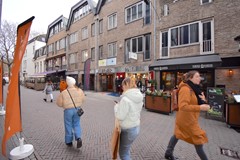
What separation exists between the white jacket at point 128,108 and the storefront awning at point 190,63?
30.1 ft

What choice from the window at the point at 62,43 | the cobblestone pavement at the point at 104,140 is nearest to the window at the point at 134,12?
the cobblestone pavement at the point at 104,140

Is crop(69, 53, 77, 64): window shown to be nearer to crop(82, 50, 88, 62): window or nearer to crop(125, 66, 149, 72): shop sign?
crop(82, 50, 88, 62): window

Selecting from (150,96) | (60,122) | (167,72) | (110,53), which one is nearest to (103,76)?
(110,53)

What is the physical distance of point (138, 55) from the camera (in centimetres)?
1653

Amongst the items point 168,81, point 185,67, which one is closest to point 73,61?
point 168,81

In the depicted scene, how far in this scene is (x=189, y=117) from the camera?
3.27 m

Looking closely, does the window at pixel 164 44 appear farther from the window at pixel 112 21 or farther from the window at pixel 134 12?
the window at pixel 112 21

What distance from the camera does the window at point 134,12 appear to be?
16612 mm

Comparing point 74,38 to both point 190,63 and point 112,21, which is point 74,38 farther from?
point 190,63

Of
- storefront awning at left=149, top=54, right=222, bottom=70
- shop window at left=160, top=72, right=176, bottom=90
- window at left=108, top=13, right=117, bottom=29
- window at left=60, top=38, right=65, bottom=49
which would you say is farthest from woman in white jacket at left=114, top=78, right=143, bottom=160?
window at left=60, top=38, right=65, bottom=49

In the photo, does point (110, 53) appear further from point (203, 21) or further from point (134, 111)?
point (134, 111)

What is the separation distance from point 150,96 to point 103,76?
12.3 metres

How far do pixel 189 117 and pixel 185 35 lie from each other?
11.0 m

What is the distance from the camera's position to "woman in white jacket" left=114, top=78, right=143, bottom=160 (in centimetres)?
288
